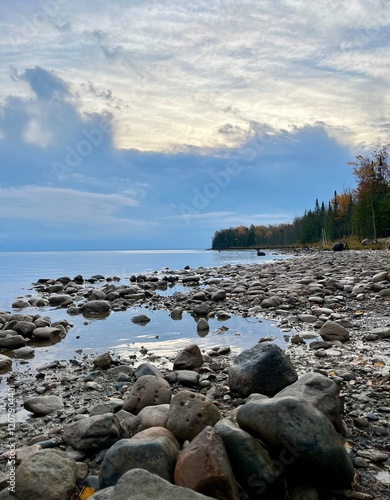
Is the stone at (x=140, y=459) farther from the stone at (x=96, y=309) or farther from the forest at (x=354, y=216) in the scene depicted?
the forest at (x=354, y=216)

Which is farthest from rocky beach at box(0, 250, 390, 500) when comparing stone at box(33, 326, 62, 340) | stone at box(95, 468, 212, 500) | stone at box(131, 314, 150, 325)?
stone at box(131, 314, 150, 325)

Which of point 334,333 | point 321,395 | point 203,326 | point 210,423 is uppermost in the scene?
point 321,395

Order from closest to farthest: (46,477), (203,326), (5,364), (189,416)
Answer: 1. (46,477)
2. (189,416)
3. (5,364)
4. (203,326)

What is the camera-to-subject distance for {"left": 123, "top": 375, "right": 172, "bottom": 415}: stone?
394cm

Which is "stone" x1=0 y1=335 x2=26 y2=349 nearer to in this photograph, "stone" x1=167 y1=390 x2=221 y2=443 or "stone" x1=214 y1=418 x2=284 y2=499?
"stone" x1=167 y1=390 x2=221 y2=443

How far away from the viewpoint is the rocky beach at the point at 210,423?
8.20 feet

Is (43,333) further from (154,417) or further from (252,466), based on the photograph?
(252,466)

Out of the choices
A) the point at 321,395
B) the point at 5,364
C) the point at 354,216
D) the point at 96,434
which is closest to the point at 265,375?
the point at 321,395

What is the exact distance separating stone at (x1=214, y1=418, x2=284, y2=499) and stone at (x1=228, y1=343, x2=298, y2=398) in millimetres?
1675

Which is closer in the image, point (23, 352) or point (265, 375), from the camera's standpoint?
point (265, 375)

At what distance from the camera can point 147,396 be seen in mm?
3963

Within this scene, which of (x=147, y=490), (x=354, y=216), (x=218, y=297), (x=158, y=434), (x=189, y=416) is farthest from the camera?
(x=354, y=216)

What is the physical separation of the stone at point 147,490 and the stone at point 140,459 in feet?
1.54

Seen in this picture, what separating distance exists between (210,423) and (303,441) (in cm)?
83
